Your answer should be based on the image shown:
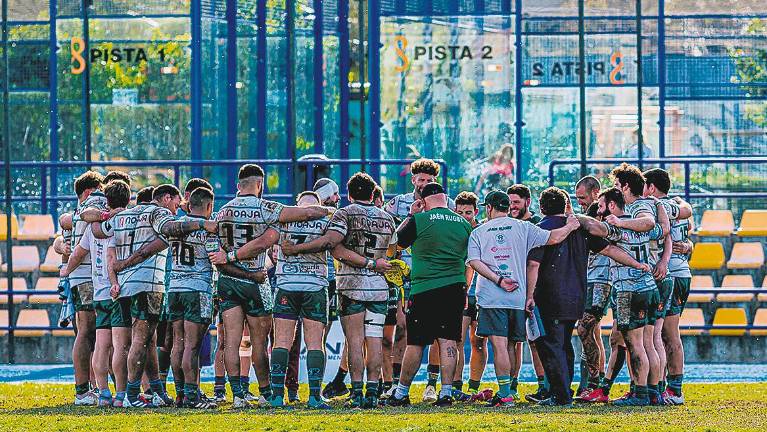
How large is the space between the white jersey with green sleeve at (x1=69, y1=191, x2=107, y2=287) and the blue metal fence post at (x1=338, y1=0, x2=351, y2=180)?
6.88 meters

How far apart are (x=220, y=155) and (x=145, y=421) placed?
869cm

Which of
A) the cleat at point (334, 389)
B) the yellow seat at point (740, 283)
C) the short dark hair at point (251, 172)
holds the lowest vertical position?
the cleat at point (334, 389)

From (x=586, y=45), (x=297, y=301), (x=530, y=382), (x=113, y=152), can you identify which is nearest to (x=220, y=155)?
(x=113, y=152)

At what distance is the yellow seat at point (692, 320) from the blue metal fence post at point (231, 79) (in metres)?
5.85

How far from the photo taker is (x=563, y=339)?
1271 cm

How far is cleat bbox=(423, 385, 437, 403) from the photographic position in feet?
44.1

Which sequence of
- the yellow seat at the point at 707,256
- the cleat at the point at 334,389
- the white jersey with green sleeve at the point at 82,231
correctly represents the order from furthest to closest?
the yellow seat at the point at 707,256 < the cleat at the point at 334,389 < the white jersey with green sleeve at the point at 82,231

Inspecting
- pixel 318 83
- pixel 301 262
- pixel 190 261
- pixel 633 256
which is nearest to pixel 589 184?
pixel 633 256

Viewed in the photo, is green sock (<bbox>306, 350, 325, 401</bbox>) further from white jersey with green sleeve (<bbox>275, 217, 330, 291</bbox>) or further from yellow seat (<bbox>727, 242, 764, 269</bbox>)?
yellow seat (<bbox>727, 242, 764, 269</bbox>)

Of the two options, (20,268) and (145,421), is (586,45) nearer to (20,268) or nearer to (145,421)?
(20,268)

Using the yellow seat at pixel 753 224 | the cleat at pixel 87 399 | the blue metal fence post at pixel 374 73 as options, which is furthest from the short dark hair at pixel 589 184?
the blue metal fence post at pixel 374 73

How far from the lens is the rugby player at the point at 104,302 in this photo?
42.3ft

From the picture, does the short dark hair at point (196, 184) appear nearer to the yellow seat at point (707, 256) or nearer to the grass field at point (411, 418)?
the grass field at point (411, 418)

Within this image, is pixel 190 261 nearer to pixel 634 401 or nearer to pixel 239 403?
pixel 239 403
